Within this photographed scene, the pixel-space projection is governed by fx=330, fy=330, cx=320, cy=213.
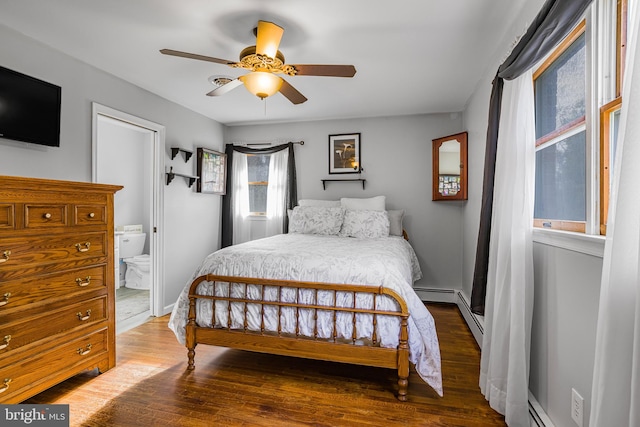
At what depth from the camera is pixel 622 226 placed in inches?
34.8

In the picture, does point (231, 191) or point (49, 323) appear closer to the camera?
point (49, 323)

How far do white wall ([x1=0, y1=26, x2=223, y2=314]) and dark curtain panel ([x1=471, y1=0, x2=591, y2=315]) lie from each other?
3087 mm

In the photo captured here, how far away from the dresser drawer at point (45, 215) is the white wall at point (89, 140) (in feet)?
1.77

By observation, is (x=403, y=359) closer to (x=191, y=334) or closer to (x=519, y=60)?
(x=191, y=334)

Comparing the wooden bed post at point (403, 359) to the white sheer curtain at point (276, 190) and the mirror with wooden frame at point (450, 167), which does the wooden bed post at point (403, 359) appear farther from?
the white sheer curtain at point (276, 190)

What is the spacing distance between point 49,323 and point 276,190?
2998mm

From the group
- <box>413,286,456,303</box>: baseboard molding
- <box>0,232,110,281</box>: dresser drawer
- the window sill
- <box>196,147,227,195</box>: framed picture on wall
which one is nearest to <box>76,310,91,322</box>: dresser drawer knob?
<box>0,232,110,281</box>: dresser drawer

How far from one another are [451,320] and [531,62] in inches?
107

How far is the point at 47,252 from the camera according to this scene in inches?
77.9

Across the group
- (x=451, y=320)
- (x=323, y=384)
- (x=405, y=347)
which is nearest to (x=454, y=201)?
(x=451, y=320)

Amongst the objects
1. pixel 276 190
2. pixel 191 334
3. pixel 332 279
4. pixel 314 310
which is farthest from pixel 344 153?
pixel 191 334

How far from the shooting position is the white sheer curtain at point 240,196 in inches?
187

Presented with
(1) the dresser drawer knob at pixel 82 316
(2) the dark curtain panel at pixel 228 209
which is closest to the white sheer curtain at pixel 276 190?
(2) the dark curtain panel at pixel 228 209

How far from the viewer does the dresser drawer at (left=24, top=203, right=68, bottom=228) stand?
1.88 m
